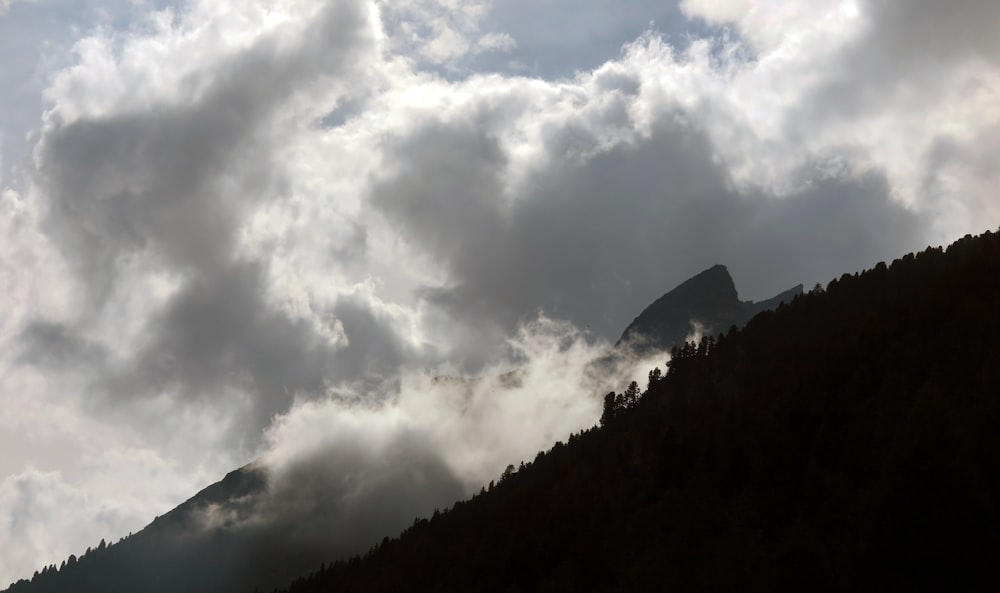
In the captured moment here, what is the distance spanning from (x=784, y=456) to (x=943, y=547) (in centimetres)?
5580

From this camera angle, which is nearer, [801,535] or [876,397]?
[801,535]

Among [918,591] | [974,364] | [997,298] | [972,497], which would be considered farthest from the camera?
[997,298]

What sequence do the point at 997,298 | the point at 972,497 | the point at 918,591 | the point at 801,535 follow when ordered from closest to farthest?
the point at 918,591, the point at 972,497, the point at 801,535, the point at 997,298

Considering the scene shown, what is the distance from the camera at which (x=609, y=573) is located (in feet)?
626

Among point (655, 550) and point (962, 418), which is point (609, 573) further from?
point (962, 418)

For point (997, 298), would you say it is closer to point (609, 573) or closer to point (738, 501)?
point (738, 501)

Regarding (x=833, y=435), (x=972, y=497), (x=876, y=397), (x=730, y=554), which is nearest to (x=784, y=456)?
(x=833, y=435)

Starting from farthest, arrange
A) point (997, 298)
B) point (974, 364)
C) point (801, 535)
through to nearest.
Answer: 1. point (997, 298)
2. point (974, 364)
3. point (801, 535)

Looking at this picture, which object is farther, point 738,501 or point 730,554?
point 738,501

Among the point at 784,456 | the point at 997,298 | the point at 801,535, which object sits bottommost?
the point at 801,535

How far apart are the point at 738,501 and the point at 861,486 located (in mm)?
25030

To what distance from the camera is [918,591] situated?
12662cm

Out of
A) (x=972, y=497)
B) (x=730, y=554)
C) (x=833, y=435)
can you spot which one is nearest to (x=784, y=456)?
(x=833, y=435)

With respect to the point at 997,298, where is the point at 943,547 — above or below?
below
